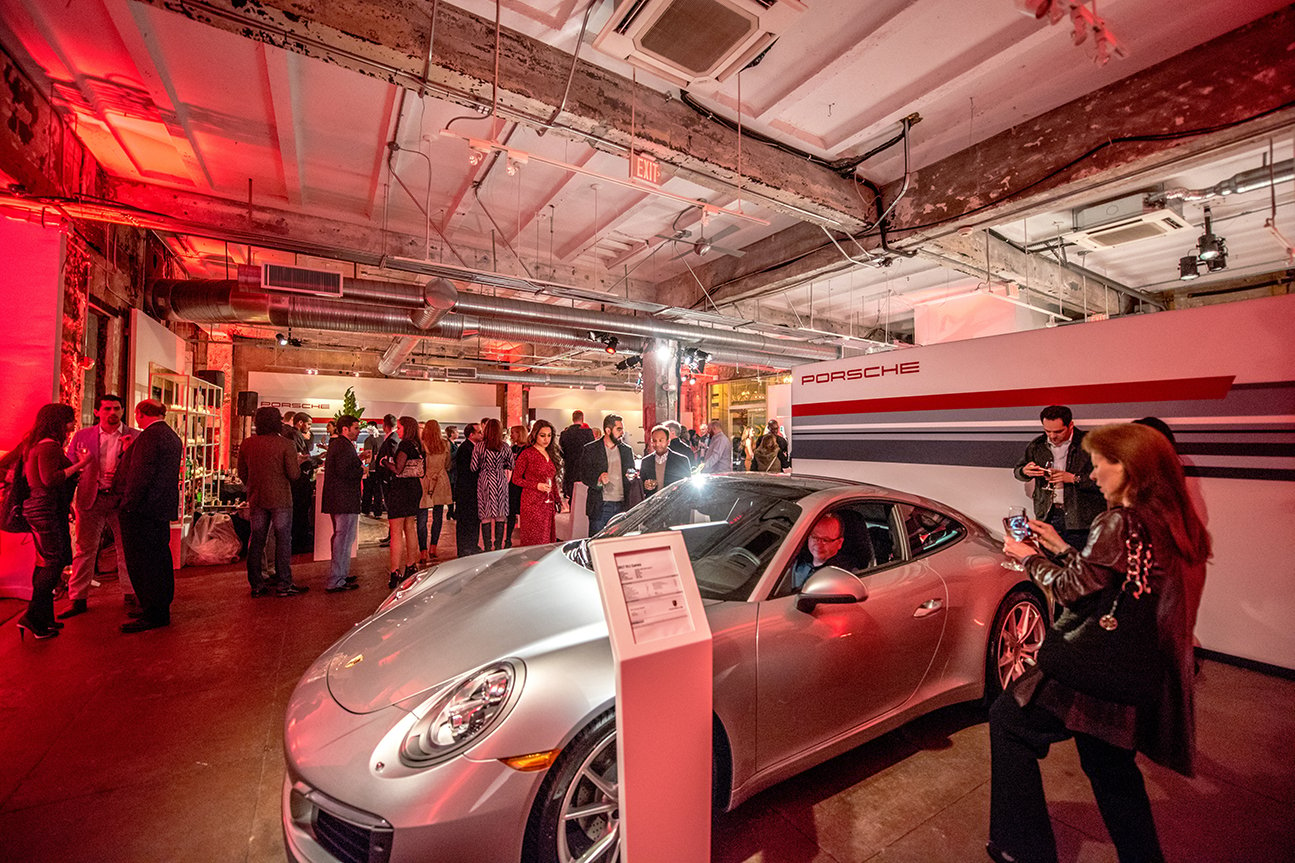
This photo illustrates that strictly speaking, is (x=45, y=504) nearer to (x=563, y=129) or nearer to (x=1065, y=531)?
(x=563, y=129)

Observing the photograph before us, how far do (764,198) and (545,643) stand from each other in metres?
4.37

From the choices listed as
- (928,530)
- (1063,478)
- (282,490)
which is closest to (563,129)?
(928,530)

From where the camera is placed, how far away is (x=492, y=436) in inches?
234

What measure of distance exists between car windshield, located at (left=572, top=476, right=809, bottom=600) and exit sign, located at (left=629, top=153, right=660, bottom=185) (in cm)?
225

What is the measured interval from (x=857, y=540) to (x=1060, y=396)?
383cm

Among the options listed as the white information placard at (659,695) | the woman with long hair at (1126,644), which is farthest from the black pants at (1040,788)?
the white information placard at (659,695)

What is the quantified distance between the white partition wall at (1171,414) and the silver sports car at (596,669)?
225 centimetres

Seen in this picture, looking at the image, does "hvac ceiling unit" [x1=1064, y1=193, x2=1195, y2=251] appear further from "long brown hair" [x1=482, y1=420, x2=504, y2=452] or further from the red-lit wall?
the red-lit wall

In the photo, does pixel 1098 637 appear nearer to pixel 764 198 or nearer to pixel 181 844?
pixel 181 844

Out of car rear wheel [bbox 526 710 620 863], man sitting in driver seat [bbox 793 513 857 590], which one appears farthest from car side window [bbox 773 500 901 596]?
car rear wheel [bbox 526 710 620 863]

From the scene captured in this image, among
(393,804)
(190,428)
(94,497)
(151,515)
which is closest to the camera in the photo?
(393,804)

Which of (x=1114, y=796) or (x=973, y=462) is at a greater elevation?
(x=973, y=462)

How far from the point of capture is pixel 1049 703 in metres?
1.69

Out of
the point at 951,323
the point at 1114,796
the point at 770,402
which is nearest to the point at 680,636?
the point at 1114,796
